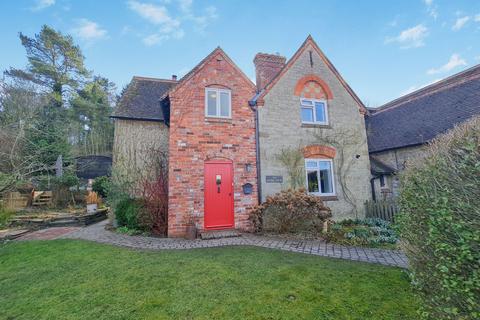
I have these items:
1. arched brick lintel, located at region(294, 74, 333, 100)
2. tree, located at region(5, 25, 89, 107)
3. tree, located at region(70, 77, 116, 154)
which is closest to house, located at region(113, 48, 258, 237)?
arched brick lintel, located at region(294, 74, 333, 100)

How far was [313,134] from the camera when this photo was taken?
10758 mm

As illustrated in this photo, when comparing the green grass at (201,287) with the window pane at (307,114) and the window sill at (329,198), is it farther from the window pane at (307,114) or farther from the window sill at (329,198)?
the window pane at (307,114)

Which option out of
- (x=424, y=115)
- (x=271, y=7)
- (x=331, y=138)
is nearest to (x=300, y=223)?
(x=331, y=138)

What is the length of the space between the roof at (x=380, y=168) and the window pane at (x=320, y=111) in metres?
4.66

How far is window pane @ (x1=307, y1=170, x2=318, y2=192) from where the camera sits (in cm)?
1048

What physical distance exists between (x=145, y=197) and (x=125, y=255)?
11.9 feet

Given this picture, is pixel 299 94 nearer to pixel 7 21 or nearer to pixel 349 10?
pixel 349 10

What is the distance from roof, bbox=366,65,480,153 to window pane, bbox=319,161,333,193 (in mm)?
5509

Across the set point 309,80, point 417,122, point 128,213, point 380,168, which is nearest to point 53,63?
point 128,213

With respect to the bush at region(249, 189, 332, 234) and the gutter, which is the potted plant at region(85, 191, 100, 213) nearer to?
the gutter

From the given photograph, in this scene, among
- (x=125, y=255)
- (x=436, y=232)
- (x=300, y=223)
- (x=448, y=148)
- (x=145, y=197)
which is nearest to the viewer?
(x=436, y=232)

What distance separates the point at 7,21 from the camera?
11.8m

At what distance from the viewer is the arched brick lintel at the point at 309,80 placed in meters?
10.9

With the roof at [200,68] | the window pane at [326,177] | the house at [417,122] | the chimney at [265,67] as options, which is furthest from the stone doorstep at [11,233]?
the house at [417,122]
